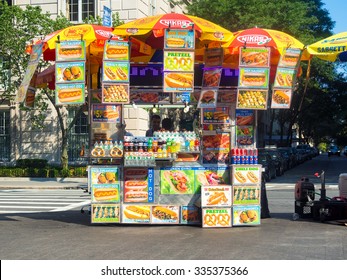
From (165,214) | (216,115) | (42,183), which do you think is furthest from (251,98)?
(42,183)

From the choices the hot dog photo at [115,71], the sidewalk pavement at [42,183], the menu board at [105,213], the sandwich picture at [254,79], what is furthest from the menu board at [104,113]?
the sidewalk pavement at [42,183]

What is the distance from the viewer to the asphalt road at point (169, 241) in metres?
8.30

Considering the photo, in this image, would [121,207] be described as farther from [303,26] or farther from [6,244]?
[303,26]

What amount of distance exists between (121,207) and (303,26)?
2671 centimetres

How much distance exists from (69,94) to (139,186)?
2.23 meters

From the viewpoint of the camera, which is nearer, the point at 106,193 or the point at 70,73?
the point at 70,73

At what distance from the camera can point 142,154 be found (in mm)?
10977

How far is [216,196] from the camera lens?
10906 millimetres

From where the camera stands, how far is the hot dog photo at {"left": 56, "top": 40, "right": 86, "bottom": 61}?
422 inches

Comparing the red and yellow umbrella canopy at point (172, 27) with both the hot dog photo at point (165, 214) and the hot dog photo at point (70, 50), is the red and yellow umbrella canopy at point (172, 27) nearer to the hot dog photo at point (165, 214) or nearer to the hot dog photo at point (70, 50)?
the hot dog photo at point (70, 50)

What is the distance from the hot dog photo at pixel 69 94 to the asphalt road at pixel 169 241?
2436mm

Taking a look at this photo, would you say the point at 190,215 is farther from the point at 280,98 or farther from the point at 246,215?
the point at 280,98

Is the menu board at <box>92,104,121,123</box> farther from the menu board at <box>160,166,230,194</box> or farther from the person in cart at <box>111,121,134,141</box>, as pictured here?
the menu board at <box>160,166,230,194</box>
